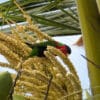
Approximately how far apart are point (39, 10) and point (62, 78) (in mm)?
678

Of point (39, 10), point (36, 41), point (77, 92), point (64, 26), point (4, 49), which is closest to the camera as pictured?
point (77, 92)

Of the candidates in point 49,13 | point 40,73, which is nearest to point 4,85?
point 40,73

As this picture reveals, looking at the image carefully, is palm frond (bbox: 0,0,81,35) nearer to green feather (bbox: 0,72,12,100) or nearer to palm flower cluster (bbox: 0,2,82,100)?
palm flower cluster (bbox: 0,2,82,100)

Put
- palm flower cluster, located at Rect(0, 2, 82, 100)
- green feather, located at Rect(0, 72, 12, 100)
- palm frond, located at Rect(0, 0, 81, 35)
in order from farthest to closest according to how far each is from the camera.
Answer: palm frond, located at Rect(0, 0, 81, 35) → palm flower cluster, located at Rect(0, 2, 82, 100) → green feather, located at Rect(0, 72, 12, 100)

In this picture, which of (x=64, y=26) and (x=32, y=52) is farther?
(x=64, y=26)

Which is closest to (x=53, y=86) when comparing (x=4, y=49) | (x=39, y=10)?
(x=4, y=49)

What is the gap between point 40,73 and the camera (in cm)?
81

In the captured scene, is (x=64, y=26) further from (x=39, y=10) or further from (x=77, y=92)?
(x=77, y=92)

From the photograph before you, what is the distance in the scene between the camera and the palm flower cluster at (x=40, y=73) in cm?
79

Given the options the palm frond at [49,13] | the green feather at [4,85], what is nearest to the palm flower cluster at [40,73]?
the green feather at [4,85]

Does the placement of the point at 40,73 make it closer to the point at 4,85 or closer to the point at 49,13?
the point at 4,85

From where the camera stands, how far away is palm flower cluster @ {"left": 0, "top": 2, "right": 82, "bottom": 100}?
31.1 inches

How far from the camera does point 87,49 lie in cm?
92

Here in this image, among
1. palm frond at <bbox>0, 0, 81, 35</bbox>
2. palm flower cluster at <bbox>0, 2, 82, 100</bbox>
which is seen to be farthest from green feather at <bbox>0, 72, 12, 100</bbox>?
palm frond at <bbox>0, 0, 81, 35</bbox>
